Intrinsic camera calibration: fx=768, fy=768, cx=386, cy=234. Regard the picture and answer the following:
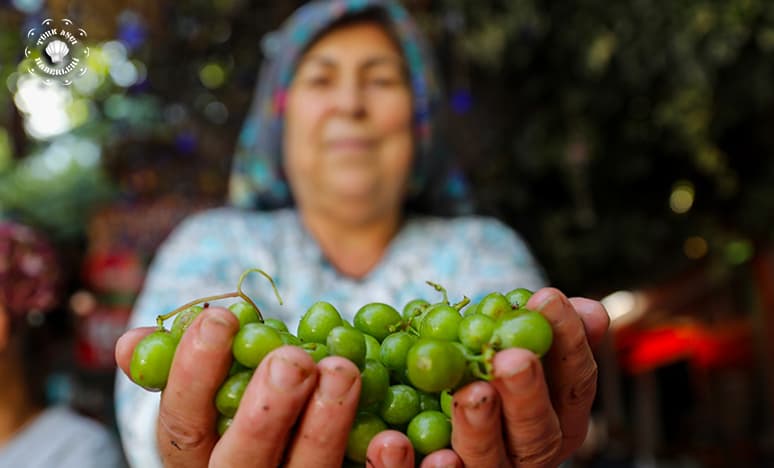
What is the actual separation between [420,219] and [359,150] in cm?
32

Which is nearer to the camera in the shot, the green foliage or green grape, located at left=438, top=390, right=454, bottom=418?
green grape, located at left=438, top=390, right=454, bottom=418

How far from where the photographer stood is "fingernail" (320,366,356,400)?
839mm

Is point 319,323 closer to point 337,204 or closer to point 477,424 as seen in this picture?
point 477,424

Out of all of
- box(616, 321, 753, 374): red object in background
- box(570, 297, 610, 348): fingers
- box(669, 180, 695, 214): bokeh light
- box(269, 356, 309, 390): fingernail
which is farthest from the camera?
box(616, 321, 753, 374): red object in background

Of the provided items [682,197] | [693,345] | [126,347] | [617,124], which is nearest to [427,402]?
[126,347]

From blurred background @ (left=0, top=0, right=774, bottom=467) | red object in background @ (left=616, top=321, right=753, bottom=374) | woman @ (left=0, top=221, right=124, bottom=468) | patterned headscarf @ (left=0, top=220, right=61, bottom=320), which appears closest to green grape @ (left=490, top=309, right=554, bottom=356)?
woman @ (left=0, top=221, right=124, bottom=468)

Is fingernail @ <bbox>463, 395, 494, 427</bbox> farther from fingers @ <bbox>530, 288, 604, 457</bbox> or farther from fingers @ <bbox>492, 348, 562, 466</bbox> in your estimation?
fingers @ <bbox>530, 288, 604, 457</bbox>

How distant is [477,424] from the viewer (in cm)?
85

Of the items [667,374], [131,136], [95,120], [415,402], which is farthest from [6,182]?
[415,402]

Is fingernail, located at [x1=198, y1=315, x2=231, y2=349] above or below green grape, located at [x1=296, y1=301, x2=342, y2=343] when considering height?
above

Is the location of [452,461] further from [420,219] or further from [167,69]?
[167,69]

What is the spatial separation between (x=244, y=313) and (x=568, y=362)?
41 centimetres

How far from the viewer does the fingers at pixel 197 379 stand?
865mm

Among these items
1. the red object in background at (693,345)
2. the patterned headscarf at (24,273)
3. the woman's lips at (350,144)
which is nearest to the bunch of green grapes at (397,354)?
the woman's lips at (350,144)
